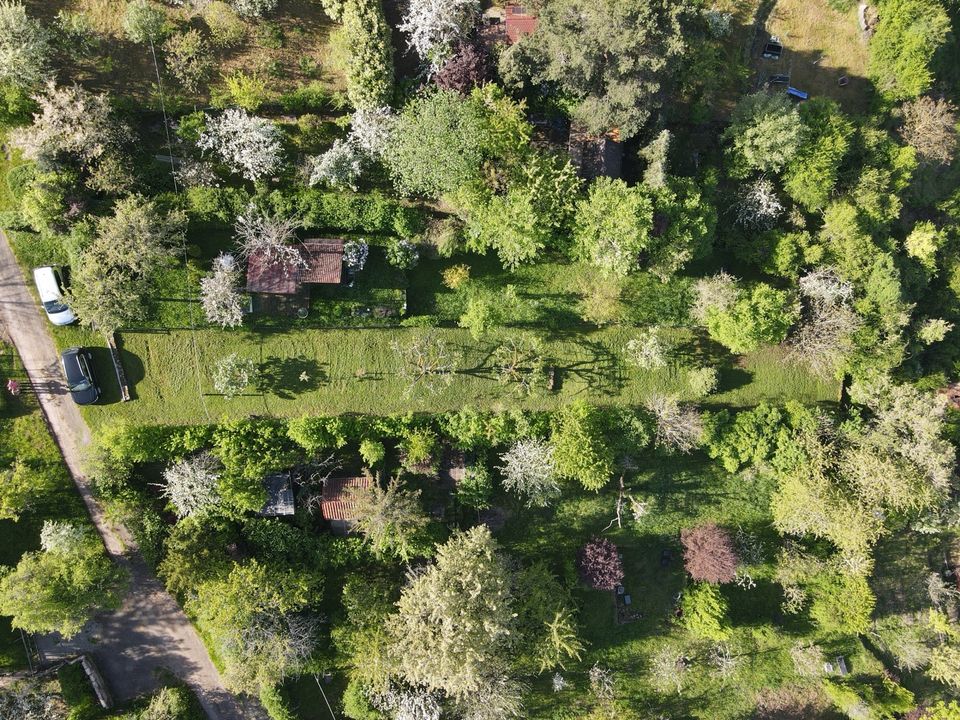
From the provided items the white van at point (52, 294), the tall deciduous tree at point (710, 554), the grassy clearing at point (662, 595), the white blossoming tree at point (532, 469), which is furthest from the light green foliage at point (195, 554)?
the tall deciduous tree at point (710, 554)

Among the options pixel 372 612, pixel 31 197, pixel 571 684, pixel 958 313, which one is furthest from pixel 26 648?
pixel 958 313

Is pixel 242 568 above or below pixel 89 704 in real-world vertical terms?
above

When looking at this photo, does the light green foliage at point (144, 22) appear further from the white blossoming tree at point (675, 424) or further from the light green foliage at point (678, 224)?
the white blossoming tree at point (675, 424)

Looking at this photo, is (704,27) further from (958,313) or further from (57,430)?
(57,430)

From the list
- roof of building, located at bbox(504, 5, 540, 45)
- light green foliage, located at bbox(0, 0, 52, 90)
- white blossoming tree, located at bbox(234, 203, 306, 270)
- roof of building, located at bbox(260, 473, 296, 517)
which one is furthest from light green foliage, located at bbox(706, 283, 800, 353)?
light green foliage, located at bbox(0, 0, 52, 90)

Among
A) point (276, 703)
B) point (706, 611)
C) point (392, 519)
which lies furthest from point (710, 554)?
point (276, 703)

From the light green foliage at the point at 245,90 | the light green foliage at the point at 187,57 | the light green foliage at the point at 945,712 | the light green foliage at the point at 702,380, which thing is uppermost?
the light green foliage at the point at 187,57

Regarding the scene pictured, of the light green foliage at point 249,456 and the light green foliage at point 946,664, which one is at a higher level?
the light green foliage at point 249,456
